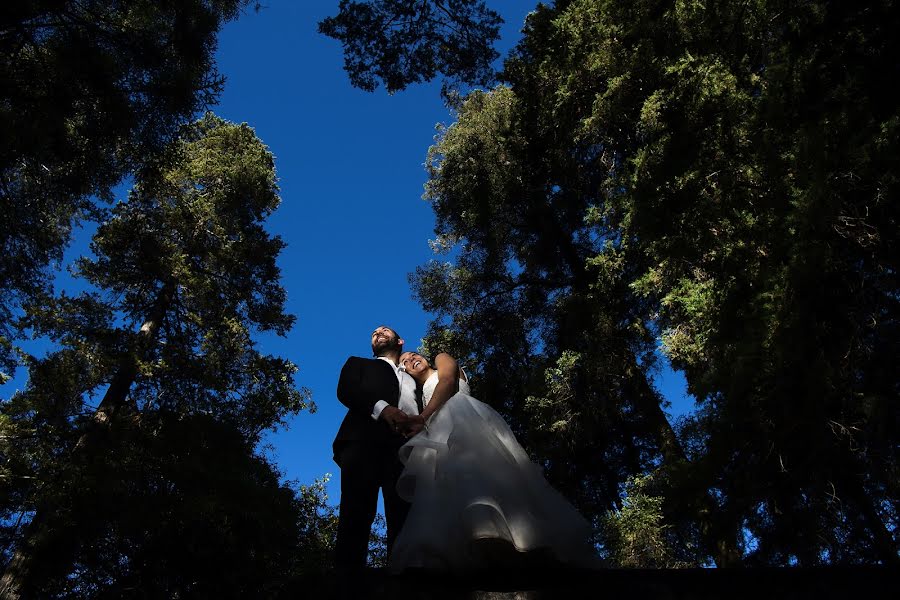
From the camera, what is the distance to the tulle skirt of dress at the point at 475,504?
2.31 metres

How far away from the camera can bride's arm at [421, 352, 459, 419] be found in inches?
123

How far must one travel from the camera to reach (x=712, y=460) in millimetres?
6711

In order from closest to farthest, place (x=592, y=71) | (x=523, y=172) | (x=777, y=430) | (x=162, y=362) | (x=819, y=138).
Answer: (x=819, y=138), (x=777, y=430), (x=592, y=71), (x=162, y=362), (x=523, y=172)

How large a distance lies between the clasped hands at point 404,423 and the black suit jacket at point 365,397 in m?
0.08

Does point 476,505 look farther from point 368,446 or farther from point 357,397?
point 357,397

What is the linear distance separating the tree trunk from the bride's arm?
778 centimetres

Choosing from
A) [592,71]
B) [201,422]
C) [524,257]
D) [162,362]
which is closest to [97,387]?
[162,362]

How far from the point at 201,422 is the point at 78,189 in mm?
4566

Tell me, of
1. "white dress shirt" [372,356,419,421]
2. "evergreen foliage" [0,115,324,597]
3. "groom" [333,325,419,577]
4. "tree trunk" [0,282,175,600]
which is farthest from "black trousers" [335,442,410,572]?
"tree trunk" [0,282,175,600]

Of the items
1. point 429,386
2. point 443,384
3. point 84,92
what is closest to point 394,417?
point 443,384

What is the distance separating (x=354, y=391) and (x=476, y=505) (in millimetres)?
1200

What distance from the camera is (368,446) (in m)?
3.09

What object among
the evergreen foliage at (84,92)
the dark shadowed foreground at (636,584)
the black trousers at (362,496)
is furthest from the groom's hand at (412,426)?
the evergreen foliage at (84,92)

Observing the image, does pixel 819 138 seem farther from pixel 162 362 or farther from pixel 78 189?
pixel 162 362
